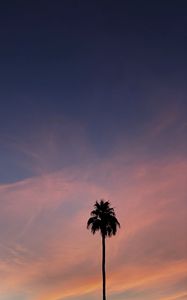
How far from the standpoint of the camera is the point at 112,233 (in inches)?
2800

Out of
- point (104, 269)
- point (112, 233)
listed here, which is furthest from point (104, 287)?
point (112, 233)

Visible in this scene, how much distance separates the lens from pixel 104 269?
70.7 meters

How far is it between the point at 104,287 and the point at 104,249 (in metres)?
5.39

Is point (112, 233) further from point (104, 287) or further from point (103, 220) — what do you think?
point (104, 287)

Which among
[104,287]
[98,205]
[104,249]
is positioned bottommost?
[104,287]

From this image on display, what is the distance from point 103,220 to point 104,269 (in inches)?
263

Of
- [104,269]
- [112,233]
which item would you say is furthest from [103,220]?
[104,269]

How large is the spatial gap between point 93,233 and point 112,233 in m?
2.63

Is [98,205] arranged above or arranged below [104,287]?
above

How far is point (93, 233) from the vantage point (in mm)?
71250

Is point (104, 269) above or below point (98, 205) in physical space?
below

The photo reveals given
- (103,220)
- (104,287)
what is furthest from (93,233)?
(104,287)

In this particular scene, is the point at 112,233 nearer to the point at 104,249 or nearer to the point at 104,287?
the point at 104,249

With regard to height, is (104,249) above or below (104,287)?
above
